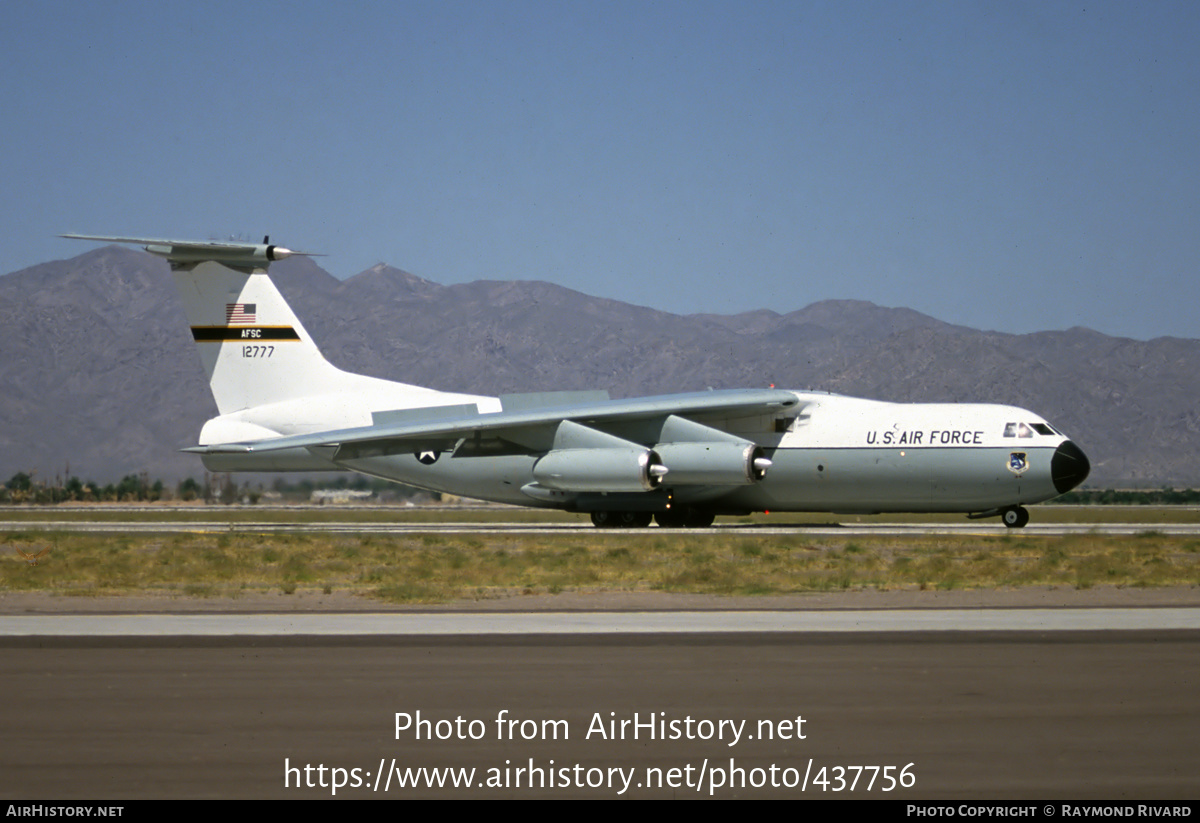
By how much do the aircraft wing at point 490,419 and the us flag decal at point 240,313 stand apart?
3868 millimetres

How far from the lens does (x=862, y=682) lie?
1091 cm

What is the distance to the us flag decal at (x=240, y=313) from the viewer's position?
132ft

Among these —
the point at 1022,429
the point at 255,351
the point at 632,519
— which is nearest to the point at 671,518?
the point at 632,519

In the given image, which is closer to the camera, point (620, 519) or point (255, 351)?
point (620, 519)

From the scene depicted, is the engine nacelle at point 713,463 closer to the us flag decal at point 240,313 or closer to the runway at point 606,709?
the us flag decal at point 240,313

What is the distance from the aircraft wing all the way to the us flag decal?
3868 millimetres

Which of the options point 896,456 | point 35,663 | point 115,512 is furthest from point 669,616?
point 115,512

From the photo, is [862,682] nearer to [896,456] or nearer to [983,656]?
[983,656]

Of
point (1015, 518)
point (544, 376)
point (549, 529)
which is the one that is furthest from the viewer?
point (544, 376)

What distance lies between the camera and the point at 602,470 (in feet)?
118

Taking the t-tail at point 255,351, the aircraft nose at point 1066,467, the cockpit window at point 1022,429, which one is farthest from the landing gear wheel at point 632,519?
the aircraft nose at point 1066,467

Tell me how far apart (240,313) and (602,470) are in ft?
40.6

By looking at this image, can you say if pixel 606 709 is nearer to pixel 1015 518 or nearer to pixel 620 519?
pixel 1015 518

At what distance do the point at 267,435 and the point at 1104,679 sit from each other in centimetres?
3144
